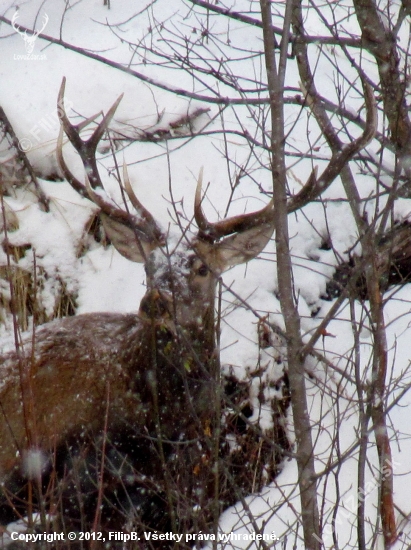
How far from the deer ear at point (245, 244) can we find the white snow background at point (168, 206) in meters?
0.47

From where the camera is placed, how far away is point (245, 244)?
4.63 m

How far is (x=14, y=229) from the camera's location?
6645 mm

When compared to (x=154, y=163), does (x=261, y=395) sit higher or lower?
lower

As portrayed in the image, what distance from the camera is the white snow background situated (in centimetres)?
520

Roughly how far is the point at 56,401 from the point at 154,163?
3513 mm

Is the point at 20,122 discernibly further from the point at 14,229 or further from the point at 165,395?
the point at 165,395

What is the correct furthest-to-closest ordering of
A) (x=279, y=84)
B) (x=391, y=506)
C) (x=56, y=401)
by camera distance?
(x=56, y=401)
(x=391, y=506)
(x=279, y=84)

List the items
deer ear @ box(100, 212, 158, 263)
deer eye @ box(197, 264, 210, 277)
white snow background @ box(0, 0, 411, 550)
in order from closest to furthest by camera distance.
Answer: deer eye @ box(197, 264, 210, 277), deer ear @ box(100, 212, 158, 263), white snow background @ box(0, 0, 411, 550)

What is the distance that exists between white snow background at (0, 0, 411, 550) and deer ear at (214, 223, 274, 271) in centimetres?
47

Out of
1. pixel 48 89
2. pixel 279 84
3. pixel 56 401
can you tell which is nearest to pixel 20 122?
pixel 48 89

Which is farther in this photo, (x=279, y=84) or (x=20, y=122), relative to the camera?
(x=20, y=122)

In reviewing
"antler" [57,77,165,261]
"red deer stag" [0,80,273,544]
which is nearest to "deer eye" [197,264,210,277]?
"red deer stag" [0,80,273,544]

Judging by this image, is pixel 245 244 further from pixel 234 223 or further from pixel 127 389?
pixel 127 389

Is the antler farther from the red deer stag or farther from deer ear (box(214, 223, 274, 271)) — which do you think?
deer ear (box(214, 223, 274, 271))
